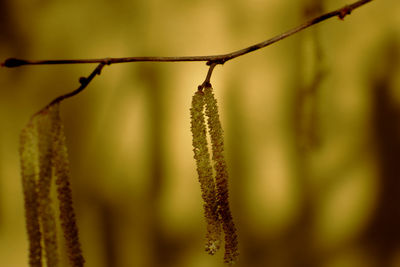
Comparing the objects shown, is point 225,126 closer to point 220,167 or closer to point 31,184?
point 220,167

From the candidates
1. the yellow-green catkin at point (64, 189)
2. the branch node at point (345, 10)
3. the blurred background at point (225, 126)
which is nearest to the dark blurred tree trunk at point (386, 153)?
the blurred background at point (225, 126)

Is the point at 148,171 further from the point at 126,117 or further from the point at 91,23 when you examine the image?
the point at 91,23

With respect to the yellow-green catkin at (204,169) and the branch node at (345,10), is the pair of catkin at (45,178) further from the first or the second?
the branch node at (345,10)

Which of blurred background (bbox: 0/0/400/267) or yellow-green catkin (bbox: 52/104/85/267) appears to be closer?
yellow-green catkin (bbox: 52/104/85/267)

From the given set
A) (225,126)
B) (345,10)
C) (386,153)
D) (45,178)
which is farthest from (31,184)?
(386,153)

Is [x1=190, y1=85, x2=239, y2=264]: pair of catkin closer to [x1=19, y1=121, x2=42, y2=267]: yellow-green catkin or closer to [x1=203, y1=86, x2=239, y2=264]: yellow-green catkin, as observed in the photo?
[x1=203, y1=86, x2=239, y2=264]: yellow-green catkin

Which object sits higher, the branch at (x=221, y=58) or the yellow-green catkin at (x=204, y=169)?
the branch at (x=221, y=58)

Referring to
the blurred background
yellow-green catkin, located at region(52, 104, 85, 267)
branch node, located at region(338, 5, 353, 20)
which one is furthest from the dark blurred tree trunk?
yellow-green catkin, located at region(52, 104, 85, 267)
